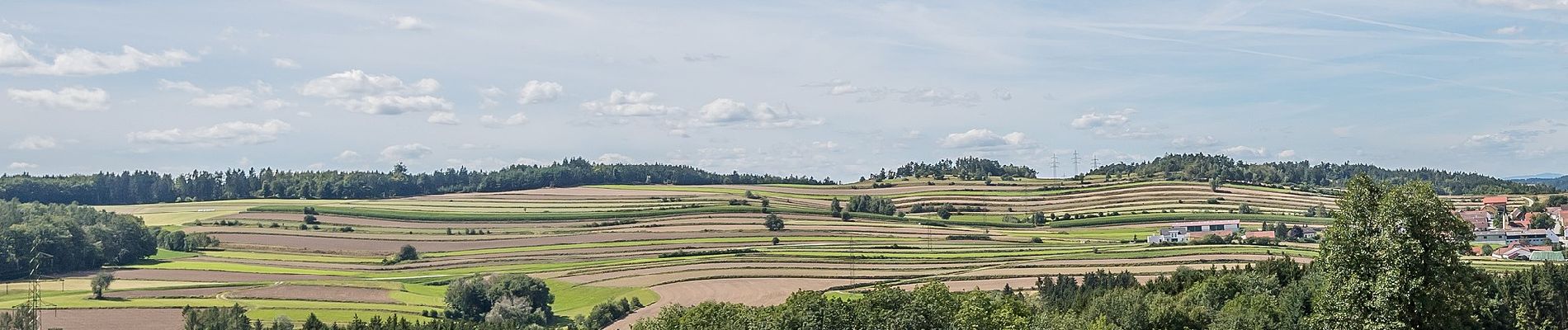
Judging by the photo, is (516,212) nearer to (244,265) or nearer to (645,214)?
(645,214)

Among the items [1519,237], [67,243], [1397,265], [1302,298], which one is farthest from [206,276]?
[1519,237]

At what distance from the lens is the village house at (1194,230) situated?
155m

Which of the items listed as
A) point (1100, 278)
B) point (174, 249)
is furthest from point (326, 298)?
point (1100, 278)

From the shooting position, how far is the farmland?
108 metres

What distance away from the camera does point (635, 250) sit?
137 meters

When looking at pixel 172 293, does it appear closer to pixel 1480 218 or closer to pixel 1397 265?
pixel 1397 265

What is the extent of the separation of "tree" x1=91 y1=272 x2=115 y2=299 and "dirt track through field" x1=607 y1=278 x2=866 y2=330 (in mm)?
44095

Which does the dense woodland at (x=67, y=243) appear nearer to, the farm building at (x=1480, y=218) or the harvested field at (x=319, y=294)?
the harvested field at (x=319, y=294)

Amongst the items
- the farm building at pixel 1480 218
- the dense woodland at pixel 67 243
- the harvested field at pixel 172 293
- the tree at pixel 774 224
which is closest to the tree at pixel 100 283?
the harvested field at pixel 172 293

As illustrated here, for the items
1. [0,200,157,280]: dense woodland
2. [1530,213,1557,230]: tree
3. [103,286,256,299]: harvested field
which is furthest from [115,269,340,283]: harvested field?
[1530,213,1557,230]: tree

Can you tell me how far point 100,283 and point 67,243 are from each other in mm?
26633

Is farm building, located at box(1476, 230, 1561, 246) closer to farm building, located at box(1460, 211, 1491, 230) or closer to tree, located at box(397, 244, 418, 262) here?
farm building, located at box(1460, 211, 1491, 230)

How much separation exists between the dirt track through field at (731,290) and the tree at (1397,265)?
64.8 m

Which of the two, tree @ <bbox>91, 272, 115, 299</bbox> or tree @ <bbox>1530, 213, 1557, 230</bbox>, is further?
tree @ <bbox>1530, 213, 1557, 230</bbox>
